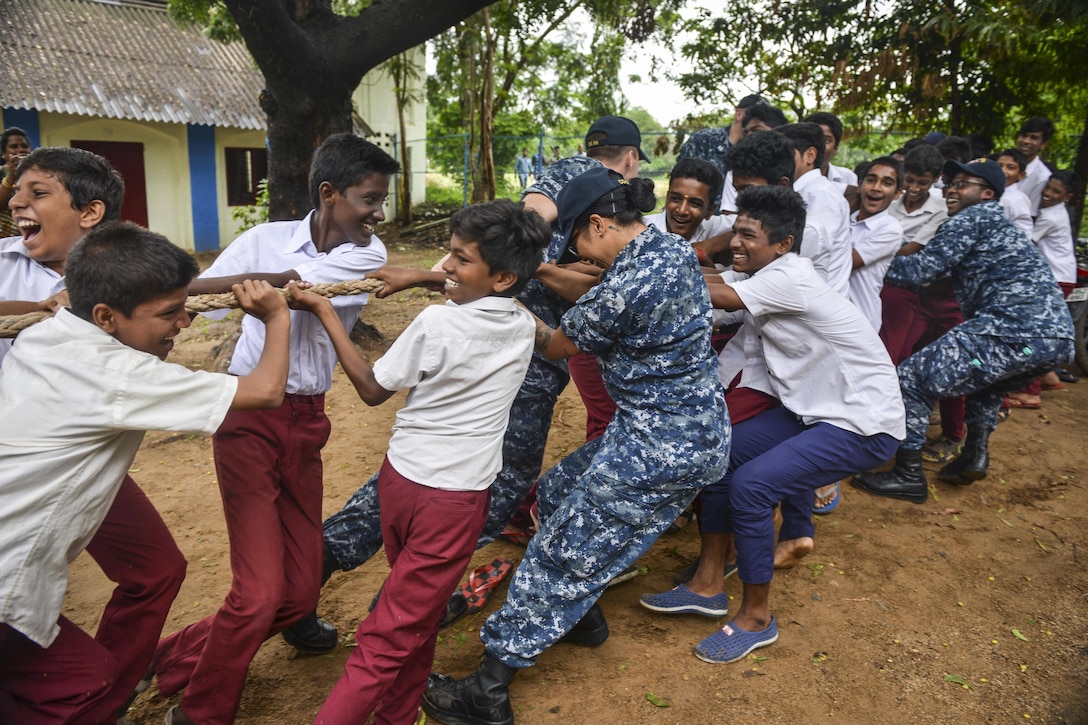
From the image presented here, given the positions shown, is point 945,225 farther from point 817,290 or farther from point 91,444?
point 91,444

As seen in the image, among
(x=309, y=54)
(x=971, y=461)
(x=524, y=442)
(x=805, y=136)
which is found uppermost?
(x=309, y=54)

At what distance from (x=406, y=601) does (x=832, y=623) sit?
2.01 m

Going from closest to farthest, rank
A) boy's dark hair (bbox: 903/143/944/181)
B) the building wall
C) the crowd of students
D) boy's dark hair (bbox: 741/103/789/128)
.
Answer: the crowd of students
boy's dark hair (bbox: 741/103/789/128)
boy's dark hair (bbox: 903/143/944/181)
the building wall

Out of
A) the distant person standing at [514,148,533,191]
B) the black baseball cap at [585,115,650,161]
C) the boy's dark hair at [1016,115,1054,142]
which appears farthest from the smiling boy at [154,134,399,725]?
the distant person standing at [514,148,533,191]

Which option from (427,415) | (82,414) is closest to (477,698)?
(427,415)

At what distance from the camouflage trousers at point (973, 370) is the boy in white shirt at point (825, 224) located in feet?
2.78

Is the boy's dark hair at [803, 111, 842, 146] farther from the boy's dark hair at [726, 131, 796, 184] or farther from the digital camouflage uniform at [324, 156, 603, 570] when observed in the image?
the digital camouflage uniform at [324, 156, 603, 570]

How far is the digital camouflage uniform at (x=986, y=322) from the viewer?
4512 mm

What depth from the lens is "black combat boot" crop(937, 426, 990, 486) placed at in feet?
15.7

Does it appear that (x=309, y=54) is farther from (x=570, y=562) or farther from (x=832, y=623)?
(x=832, y=623)

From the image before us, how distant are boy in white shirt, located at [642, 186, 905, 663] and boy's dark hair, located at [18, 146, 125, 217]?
2246mm

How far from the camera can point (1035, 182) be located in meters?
6.76

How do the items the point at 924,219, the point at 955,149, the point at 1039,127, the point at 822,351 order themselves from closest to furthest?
the point at 822,351 < the point at 924,219 < the point at 955,149 < the point at 1039,127

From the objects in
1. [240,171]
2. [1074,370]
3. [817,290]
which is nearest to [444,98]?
[240,171]
